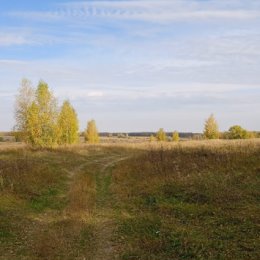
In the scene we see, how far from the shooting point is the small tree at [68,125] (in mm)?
70062

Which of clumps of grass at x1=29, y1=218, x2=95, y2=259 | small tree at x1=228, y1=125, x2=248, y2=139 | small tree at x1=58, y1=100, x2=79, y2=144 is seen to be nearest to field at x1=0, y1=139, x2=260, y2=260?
clumps of grass at x1=29, y1=218, x2=95, y2=259

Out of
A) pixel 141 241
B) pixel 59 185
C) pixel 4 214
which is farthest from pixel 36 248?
pixel 59 185

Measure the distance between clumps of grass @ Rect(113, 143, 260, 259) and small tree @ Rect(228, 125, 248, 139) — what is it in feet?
258

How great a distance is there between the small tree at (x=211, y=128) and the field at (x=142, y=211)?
66379mm

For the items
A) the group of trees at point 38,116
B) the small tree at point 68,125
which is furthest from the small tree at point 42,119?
the small tree at point 68,125

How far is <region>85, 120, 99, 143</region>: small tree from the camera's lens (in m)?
93.1

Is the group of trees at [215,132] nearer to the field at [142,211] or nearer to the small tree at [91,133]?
the small tree at [91,133]

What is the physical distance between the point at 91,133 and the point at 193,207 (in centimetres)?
7935

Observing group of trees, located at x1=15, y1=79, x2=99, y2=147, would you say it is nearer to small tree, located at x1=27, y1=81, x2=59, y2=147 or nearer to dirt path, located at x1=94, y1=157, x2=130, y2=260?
small tree, located at x1=27, y1=81, x2=59, y2=147

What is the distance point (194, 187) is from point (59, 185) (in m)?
8.68

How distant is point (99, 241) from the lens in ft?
40.4

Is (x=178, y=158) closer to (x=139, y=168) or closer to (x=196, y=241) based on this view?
(x=139, y=168)

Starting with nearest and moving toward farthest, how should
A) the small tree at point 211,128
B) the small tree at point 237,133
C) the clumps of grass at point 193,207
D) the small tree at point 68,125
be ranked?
the clumps of grass at point 193,207 < the small tree at point 68,125 < the small tree at point 211,128 < the small tree at point 237,133

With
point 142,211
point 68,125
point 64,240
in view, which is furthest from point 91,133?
point 64,240
